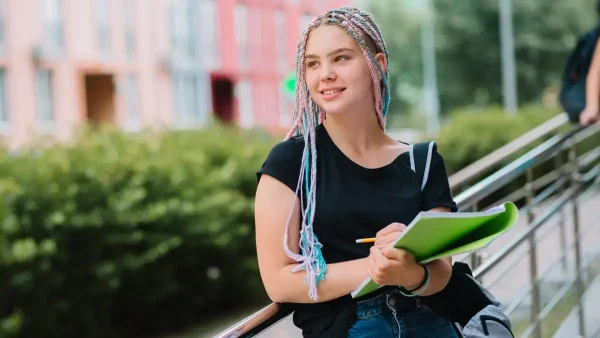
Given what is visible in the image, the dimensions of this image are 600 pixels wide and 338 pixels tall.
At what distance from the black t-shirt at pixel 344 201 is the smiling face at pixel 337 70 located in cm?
10

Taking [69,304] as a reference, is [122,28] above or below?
above

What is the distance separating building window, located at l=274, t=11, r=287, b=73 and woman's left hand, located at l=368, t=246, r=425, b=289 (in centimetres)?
3452

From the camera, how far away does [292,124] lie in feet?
6.30

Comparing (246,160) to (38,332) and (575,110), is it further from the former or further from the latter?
(575,110)

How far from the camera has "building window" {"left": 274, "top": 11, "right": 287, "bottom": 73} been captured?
118ft

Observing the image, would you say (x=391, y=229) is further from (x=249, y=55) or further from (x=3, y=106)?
(x=249, y=55)

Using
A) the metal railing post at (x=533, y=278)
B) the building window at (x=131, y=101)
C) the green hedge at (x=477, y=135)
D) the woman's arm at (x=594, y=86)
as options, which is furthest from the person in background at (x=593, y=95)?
the building window at (x=131, y=101)

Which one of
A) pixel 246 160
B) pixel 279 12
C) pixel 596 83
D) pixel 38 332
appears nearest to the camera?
pixel 596 83

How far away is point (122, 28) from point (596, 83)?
81.5ft

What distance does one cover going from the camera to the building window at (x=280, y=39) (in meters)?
35.8

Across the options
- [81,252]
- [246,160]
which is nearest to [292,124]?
[81,252]

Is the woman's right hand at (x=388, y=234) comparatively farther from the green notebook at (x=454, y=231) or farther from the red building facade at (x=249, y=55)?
the red building facade at (x=249, y=55)

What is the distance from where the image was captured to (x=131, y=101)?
28250 mm

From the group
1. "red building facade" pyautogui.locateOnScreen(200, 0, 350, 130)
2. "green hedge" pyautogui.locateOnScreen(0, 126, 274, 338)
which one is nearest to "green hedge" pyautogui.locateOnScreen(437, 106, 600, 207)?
"green hedge" pyautogui.locateOnScreen(0, 126, 274, 338)
